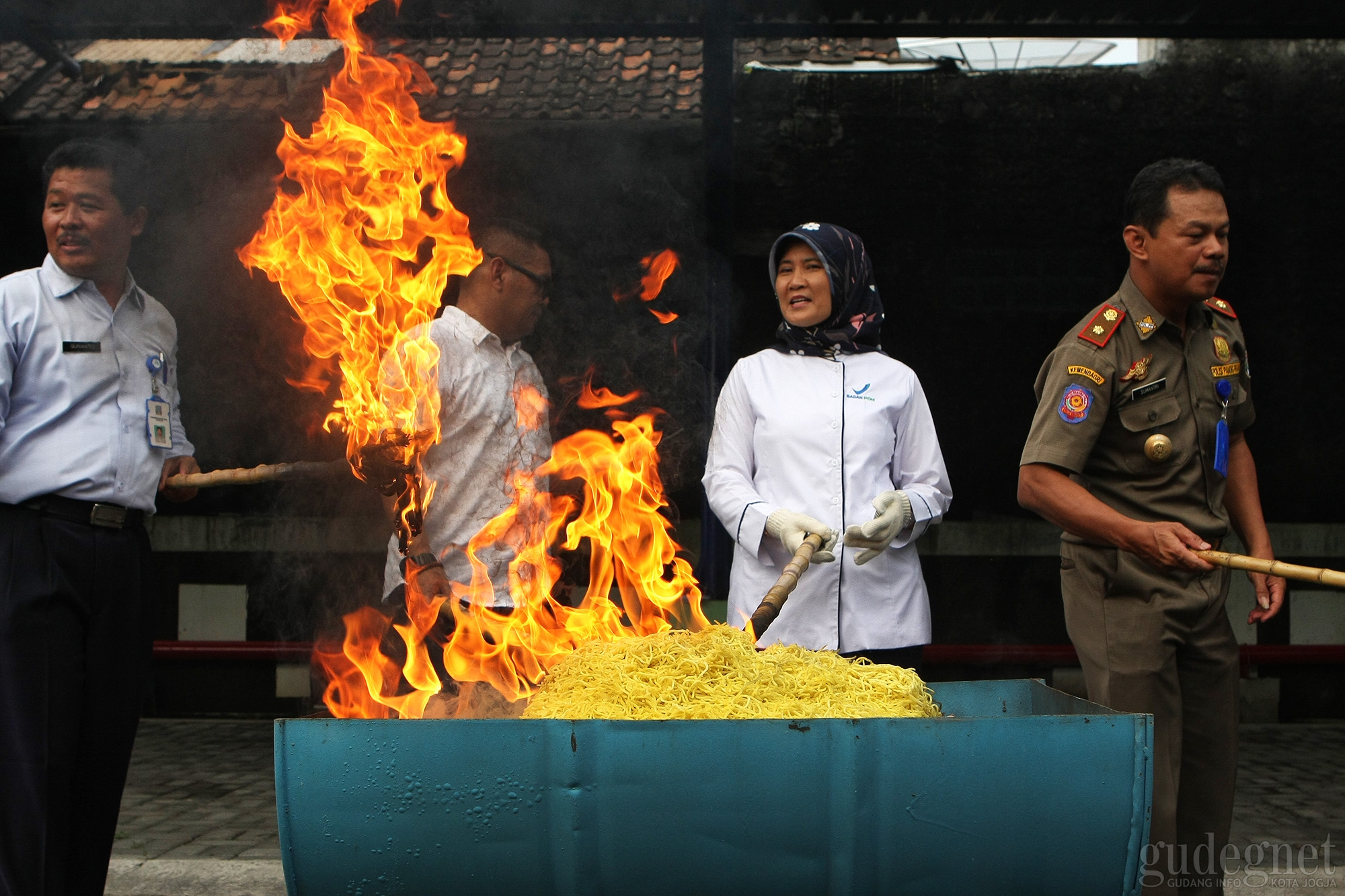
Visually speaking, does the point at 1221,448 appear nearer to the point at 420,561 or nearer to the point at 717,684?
the point at 717,684

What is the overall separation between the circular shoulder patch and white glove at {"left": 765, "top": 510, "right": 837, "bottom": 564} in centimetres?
77

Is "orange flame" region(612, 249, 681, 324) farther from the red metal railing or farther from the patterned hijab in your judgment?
the red metal railing

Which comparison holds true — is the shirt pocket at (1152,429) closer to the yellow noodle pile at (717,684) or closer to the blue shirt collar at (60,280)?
the yellow noodle pile at (717,684)

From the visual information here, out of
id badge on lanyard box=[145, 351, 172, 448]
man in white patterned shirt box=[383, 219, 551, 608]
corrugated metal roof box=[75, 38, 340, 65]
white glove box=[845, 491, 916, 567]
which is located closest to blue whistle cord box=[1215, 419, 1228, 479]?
white glove box=[845, 491, 916, 567]

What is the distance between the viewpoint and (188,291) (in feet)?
21.2

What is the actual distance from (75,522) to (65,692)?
1.60ft

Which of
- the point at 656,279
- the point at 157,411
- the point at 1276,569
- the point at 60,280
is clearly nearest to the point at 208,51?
the point at 656,279

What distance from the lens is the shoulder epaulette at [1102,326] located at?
11.6 ft

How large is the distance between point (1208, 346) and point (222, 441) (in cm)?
556

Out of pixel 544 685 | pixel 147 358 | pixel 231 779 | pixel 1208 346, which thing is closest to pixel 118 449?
pixel 147 358

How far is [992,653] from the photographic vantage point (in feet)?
22.7

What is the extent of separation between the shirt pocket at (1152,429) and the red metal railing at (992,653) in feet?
11.5

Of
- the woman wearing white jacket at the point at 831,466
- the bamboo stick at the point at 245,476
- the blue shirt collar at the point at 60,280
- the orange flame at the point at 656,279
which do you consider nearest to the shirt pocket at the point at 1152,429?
the woman wearing white jacket at the point at 831,466

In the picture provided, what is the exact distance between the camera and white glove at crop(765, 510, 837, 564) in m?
3.50
